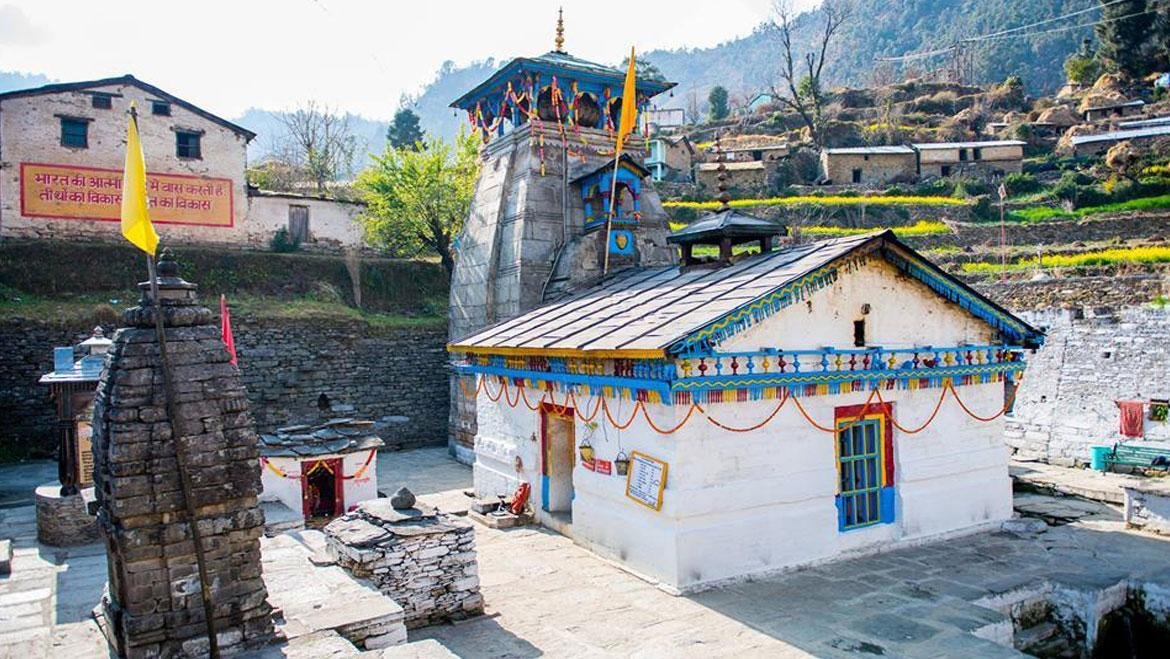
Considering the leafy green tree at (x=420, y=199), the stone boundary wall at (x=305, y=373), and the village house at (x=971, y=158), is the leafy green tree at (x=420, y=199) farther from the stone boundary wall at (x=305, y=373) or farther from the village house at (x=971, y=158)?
the village house at (x=971, y=158)

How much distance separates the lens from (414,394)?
2164 cm

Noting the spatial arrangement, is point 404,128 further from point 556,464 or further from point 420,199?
point 556,464

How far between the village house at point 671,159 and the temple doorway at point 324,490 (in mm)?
40845

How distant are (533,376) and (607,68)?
972cm

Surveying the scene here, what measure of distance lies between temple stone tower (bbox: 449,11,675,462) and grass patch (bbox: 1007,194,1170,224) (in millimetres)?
27898

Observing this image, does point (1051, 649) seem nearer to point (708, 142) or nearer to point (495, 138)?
point (495, 138)

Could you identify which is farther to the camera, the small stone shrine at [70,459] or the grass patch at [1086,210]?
the grass patch at [1086,210]

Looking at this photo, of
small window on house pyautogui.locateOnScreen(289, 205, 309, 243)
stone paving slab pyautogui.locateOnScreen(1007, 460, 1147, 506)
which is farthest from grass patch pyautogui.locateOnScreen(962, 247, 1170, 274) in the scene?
small window on house pyautogui.locateOnScreen(289, 205, 309, 243)

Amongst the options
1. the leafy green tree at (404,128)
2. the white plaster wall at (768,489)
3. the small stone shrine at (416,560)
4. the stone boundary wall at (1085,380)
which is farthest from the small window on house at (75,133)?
the leafy green tree at (404,128)

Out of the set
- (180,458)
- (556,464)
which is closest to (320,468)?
(556,464)

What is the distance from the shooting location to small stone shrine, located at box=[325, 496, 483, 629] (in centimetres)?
830

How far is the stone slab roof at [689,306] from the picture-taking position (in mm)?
9469

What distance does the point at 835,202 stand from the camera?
143ft

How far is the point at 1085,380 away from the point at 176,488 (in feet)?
64.5
